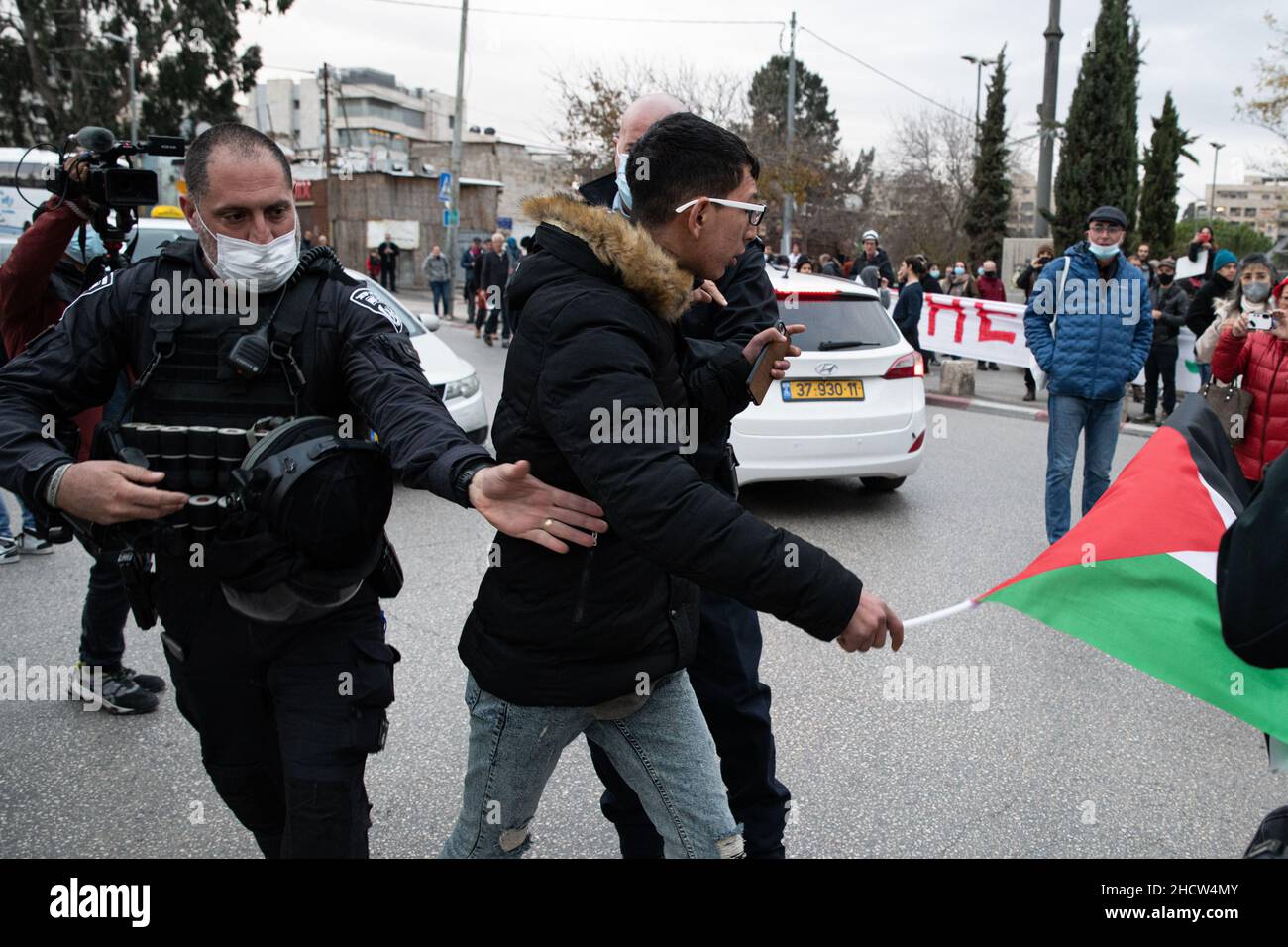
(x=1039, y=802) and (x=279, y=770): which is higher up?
(x=279, y=770)

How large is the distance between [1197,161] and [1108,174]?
3.94 meters

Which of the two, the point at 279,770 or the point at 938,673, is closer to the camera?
the point at 279,770

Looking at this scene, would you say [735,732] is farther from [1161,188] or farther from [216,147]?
[1161,188]

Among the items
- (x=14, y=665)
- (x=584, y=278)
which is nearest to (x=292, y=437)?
(x=584, y=278)

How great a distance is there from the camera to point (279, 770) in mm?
2562

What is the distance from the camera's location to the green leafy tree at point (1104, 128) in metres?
23.9

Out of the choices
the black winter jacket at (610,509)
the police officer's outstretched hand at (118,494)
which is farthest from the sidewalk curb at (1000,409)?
the police officer's outstretched hand at (118,494)

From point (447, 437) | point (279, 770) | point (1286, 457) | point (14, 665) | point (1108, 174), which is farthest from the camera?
point (1108, 174)

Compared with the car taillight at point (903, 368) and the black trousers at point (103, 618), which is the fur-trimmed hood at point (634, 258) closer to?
the black trousers at point (103, 618)

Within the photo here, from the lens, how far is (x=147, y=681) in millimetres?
4477

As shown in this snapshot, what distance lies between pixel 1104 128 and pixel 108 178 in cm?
2504

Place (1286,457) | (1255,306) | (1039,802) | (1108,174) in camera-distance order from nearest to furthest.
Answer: (1286,457) → (1039,802) → (1255,306) → (1108,174)

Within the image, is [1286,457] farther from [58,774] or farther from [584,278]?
[58,774]
